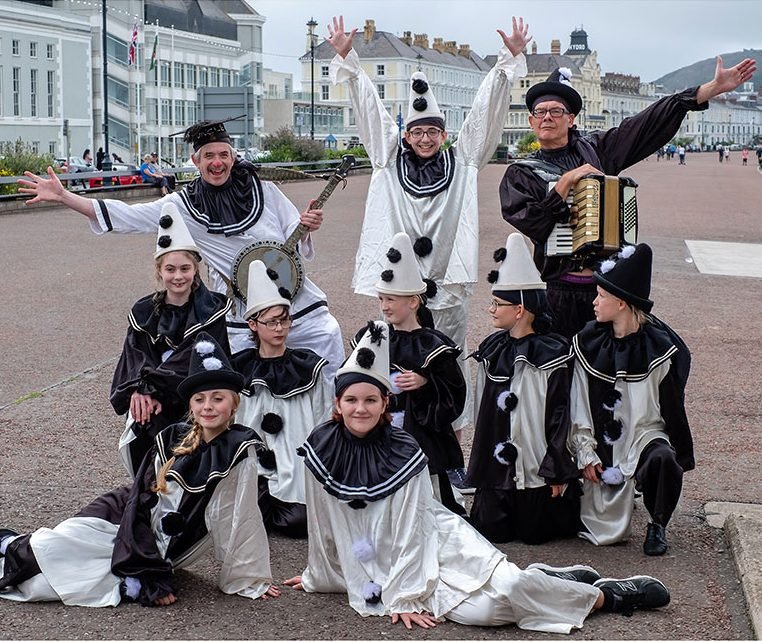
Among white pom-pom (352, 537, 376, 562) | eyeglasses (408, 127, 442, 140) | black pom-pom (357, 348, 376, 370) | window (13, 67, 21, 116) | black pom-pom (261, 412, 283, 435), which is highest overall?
window (13, 67, 21, 116)

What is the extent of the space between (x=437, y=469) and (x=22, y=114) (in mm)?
57777

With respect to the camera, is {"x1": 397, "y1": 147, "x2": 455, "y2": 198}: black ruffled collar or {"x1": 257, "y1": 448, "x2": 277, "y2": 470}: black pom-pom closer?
{"x1": 257, "y1": 448, "x2": 277, "y2": 470}: black pom-pom

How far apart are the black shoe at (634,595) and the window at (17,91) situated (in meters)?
58.6

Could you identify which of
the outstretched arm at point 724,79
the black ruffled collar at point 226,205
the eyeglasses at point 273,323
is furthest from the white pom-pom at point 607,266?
the black ruffled collar at point 226,205

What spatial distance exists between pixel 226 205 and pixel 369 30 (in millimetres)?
113396

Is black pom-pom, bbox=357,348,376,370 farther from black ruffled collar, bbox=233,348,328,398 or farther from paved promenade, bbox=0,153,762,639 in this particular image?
black ruffled collar, bbox=233,348,328,398

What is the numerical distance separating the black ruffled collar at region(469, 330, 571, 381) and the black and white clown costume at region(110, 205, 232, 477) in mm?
1427

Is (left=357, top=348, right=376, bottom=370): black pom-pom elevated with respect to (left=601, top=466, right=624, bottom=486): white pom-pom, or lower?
elevated

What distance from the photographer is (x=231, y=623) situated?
4.96 m

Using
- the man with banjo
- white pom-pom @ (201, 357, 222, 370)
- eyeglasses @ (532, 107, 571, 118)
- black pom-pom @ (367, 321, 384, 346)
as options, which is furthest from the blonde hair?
eyeglasses @ (532, 107, 571, 118)

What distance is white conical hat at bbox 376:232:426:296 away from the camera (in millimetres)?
6270

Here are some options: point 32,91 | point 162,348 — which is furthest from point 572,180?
point 32,91

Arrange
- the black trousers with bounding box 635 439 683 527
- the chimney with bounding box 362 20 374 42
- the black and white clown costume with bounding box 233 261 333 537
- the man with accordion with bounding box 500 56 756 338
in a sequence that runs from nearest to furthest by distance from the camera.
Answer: the black trousers with bounding box 635 439 683 527, the man with accordion with bounding box 500 56 756 338, the black and white clown costume with bounding box 233 261 333 537, the chimney with bounding box 362 20 374 42

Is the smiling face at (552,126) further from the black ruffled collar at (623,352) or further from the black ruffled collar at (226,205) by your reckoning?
the black ruffled collar at (226,205)
